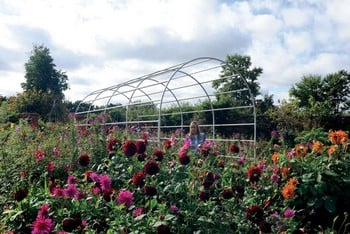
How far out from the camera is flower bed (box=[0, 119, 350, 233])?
2.06 m

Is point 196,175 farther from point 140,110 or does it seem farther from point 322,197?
point 140,110

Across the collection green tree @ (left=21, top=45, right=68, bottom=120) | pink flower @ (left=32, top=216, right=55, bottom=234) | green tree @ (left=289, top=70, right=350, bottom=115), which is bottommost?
pink flower @ (left=32, top=216, right=55, bottom=234)

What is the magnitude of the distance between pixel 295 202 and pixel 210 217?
978 mm

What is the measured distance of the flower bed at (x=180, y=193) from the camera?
6.76 feet

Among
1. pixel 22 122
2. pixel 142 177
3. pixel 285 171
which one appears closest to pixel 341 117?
pixel 22 122

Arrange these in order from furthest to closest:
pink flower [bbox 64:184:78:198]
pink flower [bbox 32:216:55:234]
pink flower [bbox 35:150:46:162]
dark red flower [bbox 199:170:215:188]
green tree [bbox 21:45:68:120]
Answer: green tree [bbox 21:45:68:120] < pink flower [bbox 35:150:46:162] < dark red flower [bbox 199:170:215:188] < pink flower [bbox 64:184:78:198] < pink flower [bbox 32:216:55:234]

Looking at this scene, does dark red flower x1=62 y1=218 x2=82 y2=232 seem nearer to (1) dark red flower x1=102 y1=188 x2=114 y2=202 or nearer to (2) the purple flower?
(1) dark red flower x1=102 y1=188 x2=114 y2=202

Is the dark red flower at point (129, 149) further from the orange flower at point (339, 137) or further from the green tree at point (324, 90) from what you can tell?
the green tree at point (324, 90)

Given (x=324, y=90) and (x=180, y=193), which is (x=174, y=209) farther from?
(x=324, y=90)

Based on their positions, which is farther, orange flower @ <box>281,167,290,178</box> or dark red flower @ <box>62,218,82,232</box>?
orange flower @ <box>281,167,290,178</box>

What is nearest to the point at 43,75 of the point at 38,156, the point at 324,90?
the point at 324,90

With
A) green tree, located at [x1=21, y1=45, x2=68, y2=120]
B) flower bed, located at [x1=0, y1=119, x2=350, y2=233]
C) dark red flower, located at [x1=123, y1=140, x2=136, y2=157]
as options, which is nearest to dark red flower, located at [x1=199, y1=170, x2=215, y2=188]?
flower bed, located at [x1=0, y1=119, x2=350, y2=233]

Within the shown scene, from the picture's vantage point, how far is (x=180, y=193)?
7.88 feet

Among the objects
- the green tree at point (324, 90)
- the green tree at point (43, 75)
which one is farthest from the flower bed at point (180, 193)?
the green tree at point (43, 75)
